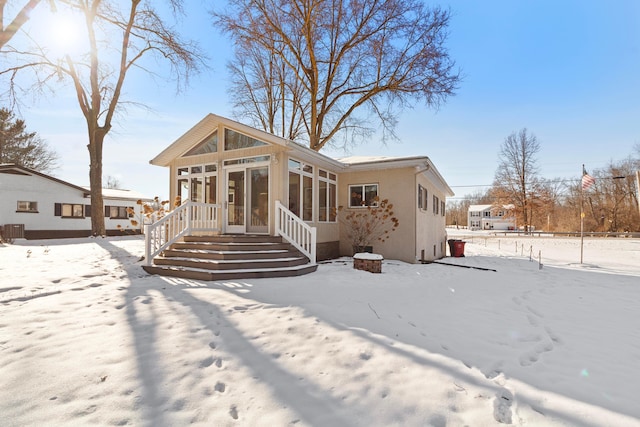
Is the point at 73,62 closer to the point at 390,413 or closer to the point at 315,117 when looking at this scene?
the point at 315,117

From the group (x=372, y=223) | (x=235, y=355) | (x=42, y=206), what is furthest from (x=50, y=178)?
(x=235, y=355)

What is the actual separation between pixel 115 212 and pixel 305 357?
23901 mm

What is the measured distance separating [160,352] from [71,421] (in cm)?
91

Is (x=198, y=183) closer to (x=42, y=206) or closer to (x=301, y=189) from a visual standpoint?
(x=301, y=189)

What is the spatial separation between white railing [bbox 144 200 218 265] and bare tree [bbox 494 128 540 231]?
Result: 34.4 metres

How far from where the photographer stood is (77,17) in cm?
1391

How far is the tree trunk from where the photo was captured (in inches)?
609

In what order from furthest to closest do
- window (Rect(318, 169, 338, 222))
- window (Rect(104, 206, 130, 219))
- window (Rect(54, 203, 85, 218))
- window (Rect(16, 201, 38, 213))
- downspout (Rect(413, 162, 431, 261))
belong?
window (Rect(104, 206, 130, 219))
window (Rect(54, 203, 85, 218))
window (Rect(16, 201, 38, 213))
window (Rect(318, 169, 338, 222))
downspout (Rect(413, 162, 431, 261))

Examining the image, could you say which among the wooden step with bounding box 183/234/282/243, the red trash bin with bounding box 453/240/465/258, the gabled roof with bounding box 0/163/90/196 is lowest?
the red trash bin with bounding box 453/240/465/258

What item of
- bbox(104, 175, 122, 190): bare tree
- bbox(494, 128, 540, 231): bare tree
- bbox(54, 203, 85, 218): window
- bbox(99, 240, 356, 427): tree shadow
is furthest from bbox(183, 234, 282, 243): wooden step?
bbox(104, 175, 122, 190): bare tree

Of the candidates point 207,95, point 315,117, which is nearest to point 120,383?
point 207,95

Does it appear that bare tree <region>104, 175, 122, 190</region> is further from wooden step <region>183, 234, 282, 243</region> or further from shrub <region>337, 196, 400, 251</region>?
shrub <region>337, 196, 400, 251</region>

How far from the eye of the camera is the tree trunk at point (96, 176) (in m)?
15.5

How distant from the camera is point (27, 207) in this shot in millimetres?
17078
